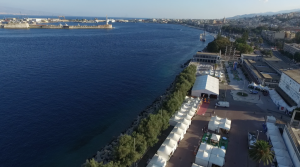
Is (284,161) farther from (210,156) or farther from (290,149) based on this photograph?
(210,156)

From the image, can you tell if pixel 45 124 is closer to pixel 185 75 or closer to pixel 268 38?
pixel 185 75

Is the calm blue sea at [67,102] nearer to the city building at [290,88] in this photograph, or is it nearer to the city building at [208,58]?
the city building at [208,58]

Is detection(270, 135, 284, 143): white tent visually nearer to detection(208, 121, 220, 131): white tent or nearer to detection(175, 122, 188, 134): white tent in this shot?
detection(208, 121, 220, 131): white tent

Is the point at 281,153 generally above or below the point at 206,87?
below

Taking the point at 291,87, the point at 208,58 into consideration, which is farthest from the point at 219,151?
the point at 208,58

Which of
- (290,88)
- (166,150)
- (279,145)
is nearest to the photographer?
(166,150)

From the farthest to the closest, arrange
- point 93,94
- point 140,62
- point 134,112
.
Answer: point 140,62
point 93,94
point 134,112

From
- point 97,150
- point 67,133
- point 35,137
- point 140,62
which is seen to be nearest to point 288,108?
point 97,150
